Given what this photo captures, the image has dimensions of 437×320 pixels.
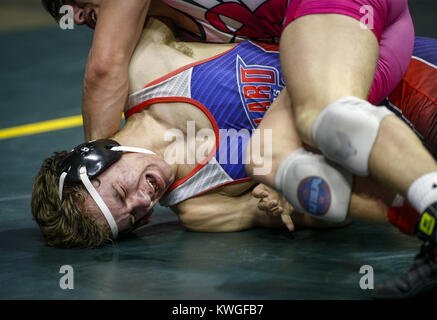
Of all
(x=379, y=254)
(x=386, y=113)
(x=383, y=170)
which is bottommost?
(x=379, y=254)

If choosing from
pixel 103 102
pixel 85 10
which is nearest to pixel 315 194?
pixel 103 102

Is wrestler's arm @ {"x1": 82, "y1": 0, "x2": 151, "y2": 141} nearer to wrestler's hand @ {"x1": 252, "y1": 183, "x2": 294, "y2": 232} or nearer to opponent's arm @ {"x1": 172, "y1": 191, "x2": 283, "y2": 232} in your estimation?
opponent's arm @ {"x1": 172, "y1": 191, "x2": 283, "y2": 232}

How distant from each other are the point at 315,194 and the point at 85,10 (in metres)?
1.55

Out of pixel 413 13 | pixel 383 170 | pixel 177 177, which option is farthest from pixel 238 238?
pixel 413 13

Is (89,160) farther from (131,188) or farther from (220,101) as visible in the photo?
(220,101)

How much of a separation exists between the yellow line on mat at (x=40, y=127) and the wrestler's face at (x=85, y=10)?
4.08ft

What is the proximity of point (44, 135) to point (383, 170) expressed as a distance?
106 inches

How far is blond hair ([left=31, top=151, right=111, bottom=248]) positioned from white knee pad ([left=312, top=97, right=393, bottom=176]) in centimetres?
101

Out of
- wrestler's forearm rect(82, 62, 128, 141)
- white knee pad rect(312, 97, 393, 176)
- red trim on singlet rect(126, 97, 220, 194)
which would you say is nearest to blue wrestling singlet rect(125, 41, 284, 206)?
red trim on singlet rect(126, 97, 220, 194)

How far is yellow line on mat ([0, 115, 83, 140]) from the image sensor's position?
4227mm

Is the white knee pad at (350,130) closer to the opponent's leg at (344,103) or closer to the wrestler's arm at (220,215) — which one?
the opponent's leg at (344,103)

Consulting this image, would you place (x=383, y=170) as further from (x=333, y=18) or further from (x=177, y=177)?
(x=177, y=177)

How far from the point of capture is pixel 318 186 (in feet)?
6.92

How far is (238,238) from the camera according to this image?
274cm
